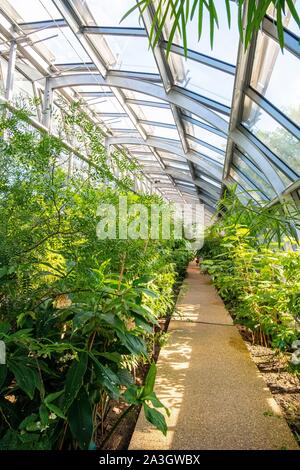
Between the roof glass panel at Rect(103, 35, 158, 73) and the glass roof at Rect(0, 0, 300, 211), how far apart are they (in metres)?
0.02

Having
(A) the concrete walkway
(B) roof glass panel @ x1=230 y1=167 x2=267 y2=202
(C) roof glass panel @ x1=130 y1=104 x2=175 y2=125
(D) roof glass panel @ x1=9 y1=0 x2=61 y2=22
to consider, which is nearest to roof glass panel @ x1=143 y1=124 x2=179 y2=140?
(C) roof glass panel @ x1=130 y1=104 x2=175 y2=125

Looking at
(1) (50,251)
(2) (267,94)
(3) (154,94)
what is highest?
(3) (154,94)

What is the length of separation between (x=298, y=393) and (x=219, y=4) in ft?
12.6

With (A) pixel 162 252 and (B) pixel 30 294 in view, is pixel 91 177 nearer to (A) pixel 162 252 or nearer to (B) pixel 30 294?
(B) pixel 30 294

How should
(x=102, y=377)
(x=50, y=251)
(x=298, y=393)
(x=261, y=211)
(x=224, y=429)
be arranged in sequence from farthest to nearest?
(x=298, y=393), (x=50, y=251), (x=224, y=429), (x=261, y=211), (x=102, y=377)

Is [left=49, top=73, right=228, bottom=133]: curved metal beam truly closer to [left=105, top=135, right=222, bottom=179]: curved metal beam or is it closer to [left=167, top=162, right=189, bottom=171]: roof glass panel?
[left=105, top=135, right=222, bottom=179]: curved metal beam

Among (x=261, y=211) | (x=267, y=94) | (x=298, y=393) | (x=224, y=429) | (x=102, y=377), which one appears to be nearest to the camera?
(x=102, y=377)

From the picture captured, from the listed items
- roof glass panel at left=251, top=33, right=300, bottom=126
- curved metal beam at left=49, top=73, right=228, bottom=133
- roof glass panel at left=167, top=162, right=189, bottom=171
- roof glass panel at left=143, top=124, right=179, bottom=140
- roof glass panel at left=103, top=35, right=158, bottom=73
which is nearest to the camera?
roof glass panel at left=251, top=33, right=300, bottom=126

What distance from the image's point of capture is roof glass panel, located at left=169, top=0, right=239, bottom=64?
3184 mm

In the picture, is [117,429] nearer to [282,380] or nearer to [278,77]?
[282,380]

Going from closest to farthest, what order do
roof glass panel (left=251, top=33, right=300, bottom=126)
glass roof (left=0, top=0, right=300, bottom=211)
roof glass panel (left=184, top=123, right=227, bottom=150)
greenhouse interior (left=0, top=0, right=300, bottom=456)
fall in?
greenhouse interior (left=0, top=0, right=300, bottom=456)
roof glass panel (left=251, top=33, right=300, bottom=126)
glass roof (left=0, top=0, right=300, bottom=211)
roof glass panel (left=184, top=123, right=227, bottom=150)

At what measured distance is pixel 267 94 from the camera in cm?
411

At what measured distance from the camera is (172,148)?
902 cm
